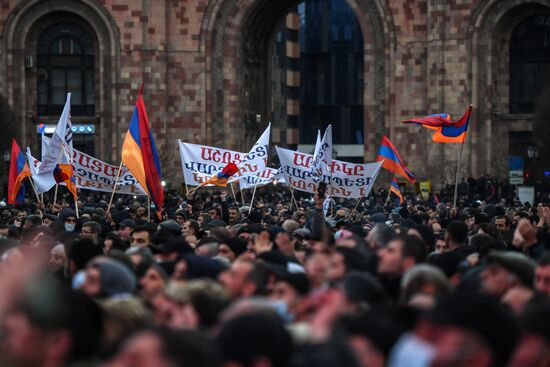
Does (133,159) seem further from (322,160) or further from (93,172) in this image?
(322,160)

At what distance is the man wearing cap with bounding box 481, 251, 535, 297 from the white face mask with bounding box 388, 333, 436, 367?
10.7 feet

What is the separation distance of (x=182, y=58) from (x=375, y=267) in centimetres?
4774

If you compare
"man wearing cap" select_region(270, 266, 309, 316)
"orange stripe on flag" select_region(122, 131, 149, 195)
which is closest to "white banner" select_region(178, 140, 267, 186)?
"orange stripe on flag" select_region(122, 131, 149, 195)

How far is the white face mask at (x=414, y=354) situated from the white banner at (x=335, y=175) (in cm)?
2204

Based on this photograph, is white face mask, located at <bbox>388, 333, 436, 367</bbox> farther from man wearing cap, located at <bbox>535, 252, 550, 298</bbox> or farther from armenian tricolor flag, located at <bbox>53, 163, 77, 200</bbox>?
armenian tricolor flag, located at <bbox>53, 163, 77, 200</bbox>

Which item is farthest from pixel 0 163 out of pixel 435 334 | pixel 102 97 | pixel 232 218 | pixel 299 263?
pixel 435 334

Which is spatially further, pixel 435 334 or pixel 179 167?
pixel 179 167

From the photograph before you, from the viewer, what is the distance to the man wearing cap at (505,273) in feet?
40.0

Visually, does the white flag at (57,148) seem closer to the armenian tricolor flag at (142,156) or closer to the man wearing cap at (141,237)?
the armenian tricolor flag at (142,156)

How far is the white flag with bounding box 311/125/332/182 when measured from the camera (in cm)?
3067

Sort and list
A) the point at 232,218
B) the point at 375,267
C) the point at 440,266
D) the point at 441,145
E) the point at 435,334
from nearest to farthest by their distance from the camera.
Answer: the point at 435,334, the point at 375,267, the point at 440,266, the point at 232,218, the point at 441,145

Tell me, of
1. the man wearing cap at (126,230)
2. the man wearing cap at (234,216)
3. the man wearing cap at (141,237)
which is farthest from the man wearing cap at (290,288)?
the man wearing cap at (234,216)

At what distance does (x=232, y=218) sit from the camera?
31.3 m

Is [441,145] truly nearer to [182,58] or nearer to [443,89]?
[443,89]
